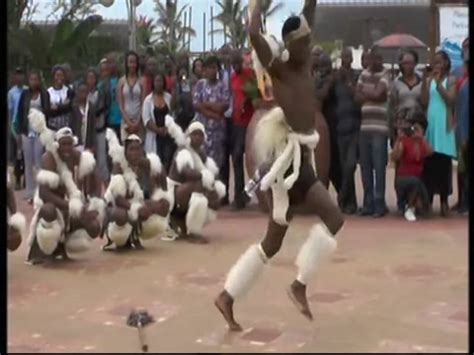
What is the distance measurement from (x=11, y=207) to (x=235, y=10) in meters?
41.5

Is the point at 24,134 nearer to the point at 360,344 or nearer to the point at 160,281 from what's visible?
the point at 160,281

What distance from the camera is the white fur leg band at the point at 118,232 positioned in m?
7.91

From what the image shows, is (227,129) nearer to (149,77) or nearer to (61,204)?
(149,77)

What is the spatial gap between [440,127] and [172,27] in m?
32.3

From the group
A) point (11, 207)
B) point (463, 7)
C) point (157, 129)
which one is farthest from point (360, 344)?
point (463, 7)

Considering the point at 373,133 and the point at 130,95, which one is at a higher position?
the point at 130,95

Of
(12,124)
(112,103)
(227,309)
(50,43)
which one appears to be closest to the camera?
(227,309)

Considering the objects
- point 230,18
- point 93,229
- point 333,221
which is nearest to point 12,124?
point 93,229

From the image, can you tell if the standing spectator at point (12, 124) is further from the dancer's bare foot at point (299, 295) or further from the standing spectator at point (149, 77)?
the dancer's bare foot at point (299, 295)

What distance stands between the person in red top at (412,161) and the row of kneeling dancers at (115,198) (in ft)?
7.16

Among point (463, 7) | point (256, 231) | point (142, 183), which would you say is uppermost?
point (463, 7)

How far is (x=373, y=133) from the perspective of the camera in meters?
10.0

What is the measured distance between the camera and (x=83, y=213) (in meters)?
7.48

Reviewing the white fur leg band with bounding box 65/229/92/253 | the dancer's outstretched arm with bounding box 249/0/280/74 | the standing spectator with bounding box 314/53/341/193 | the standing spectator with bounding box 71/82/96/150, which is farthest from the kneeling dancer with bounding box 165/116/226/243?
the dancer's outstretched arm with bounding box 249/0/280/74
